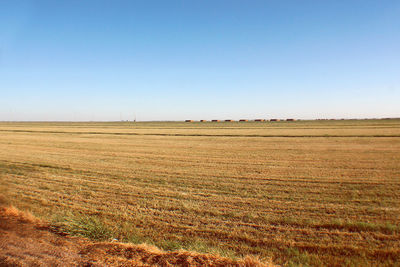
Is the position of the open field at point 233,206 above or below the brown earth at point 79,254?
below

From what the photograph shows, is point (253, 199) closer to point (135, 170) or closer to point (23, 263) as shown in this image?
point (23, 263)

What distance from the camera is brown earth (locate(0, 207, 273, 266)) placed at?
319cm

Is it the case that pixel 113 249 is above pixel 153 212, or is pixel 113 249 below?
above

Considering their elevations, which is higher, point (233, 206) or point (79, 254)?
point (79, 254)

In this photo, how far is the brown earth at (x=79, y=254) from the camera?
3.19 meters

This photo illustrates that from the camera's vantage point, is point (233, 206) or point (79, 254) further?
point (233, 206)

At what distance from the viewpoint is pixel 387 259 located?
414 centimetres

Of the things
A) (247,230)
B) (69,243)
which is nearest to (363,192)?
(247,230)

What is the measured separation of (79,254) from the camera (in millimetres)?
3453

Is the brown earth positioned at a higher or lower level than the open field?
higher

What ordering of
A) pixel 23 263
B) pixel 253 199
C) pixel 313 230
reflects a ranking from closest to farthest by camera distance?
pixel 23 263 < pixel 313 230 < pixel 253 199

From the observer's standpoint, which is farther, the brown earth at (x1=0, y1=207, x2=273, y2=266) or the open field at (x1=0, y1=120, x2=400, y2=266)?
the open field at (x1=0, y1=120, x2=400, y2=266)

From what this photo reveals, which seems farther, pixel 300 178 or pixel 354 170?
pixel 354 170

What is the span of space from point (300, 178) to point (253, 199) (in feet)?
11.9
